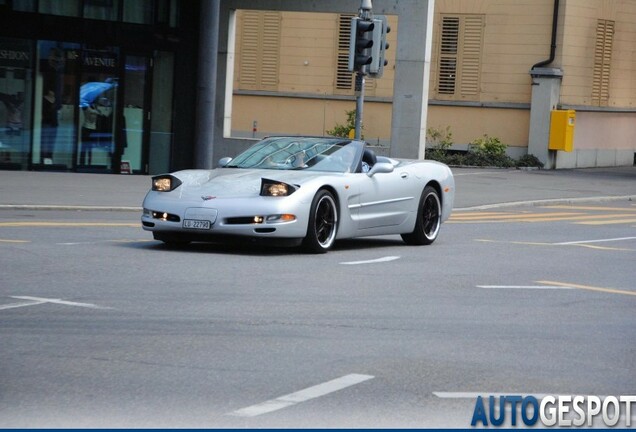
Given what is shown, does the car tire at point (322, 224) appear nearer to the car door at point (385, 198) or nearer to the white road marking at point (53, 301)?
the car door at point (385, 198)

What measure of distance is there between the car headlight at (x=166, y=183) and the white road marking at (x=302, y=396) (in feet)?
22.8

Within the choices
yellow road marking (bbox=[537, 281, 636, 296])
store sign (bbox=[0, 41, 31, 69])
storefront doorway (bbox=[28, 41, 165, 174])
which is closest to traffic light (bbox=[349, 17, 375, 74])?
storefront doorway (bbox=[28, 41, 165, 174])

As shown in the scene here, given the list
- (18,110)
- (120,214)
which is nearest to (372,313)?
(120,214)

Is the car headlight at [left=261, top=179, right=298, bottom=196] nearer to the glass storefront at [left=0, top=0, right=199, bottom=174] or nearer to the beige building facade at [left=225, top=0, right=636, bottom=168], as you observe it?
the glass storefront at [left=0, top=0, right=199, bottom=174]

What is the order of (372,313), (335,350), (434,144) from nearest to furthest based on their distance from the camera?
(335,350) < (372,313) < (434,144)

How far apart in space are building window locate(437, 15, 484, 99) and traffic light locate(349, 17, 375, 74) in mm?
18848

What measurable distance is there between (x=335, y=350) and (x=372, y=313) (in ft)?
5.53

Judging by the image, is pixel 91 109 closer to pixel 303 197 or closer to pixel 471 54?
pixel 303 197

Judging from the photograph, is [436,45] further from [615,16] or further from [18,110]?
[18,110]

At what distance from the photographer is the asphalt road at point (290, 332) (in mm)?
6742

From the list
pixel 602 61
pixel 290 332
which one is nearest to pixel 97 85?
pixel 602 61

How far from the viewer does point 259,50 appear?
140 feet

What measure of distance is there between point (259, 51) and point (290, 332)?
112ft

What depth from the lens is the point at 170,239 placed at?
14203 mm
